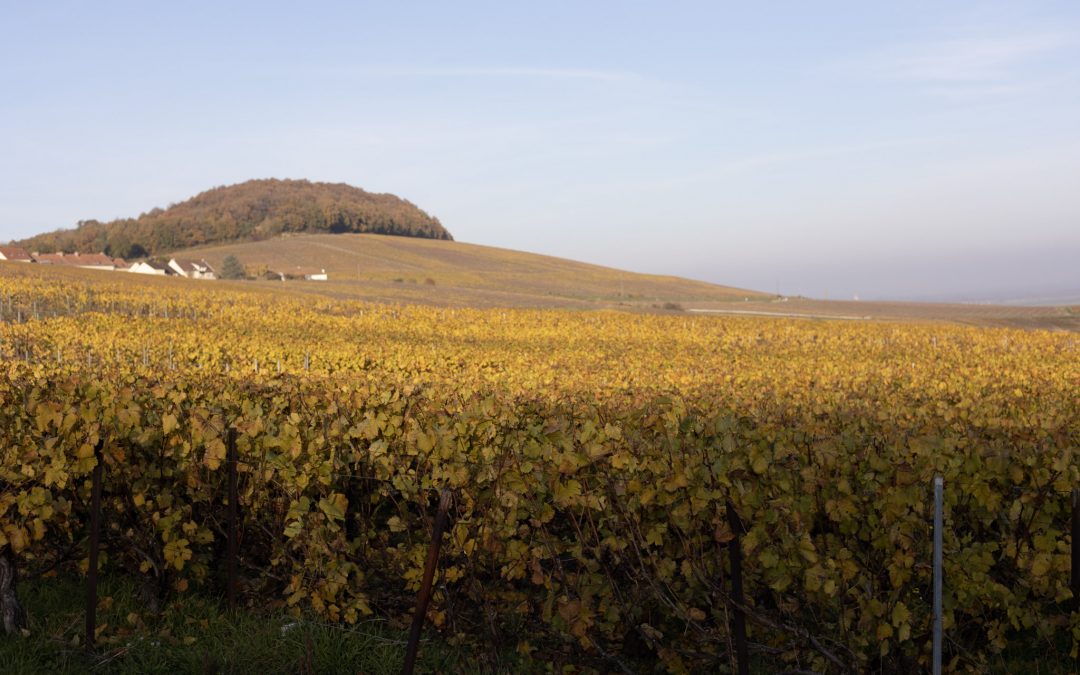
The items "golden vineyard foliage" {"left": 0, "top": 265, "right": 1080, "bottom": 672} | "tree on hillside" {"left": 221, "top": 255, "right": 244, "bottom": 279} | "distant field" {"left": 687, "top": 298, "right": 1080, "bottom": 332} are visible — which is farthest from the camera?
"tree on hillside" {"left": 221, "top": 255, "right": 244, "bottom": 279}

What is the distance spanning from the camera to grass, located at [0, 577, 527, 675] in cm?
507

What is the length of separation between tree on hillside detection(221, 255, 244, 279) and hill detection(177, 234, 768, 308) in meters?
1.99

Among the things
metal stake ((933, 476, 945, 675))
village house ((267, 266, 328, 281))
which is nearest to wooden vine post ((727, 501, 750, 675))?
metal stake ((933, 476, 945, 675))

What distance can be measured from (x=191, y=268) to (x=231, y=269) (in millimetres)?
10688

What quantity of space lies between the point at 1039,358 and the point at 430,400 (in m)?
28.1

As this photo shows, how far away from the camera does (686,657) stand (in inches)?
192

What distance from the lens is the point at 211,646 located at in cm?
535

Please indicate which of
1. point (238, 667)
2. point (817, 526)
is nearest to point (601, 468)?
point (817, 526)

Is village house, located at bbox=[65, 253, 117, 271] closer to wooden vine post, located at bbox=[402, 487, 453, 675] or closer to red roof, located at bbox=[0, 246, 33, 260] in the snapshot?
red roof, located at bbox=[0, 246, 33, 260]

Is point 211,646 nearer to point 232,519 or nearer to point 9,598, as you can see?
point 232,519

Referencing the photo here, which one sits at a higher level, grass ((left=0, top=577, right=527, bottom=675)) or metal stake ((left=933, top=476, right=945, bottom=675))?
metal stake ((left=933, top=476, right=945, bottom=675))

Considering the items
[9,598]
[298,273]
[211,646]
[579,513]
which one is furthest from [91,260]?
[579,513]

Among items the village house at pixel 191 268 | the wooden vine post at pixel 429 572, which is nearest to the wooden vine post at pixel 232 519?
the wooden vine post at pixel 429 572

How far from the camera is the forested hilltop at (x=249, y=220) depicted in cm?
13512
